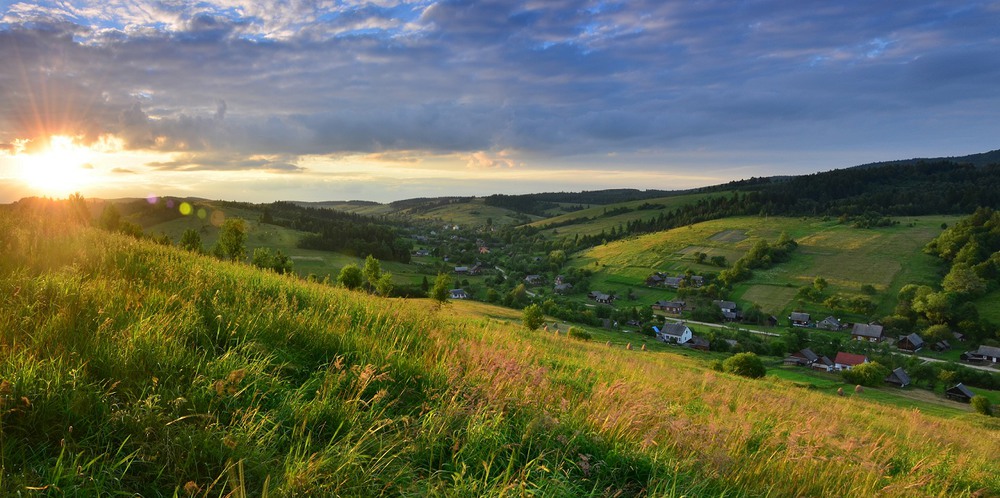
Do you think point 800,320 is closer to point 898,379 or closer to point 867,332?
point 867,332

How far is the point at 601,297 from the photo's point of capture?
→ 114 metres

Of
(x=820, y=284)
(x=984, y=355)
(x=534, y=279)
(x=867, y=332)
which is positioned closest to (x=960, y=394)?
(x=984, y=355)

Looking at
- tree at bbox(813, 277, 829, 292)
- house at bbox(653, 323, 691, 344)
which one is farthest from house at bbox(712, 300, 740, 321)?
house at bbox(653, 323, 691, 344)

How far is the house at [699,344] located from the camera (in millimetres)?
77875

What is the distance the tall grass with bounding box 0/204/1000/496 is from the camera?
3.06 meters

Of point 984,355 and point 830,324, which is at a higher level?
point 830,324

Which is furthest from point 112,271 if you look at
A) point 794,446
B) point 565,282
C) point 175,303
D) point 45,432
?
point 565,282

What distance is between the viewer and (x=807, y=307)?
327 feet

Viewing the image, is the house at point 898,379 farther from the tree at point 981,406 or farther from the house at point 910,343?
the house at point 910,343

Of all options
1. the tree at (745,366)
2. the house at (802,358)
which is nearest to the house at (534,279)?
the house at (802,358)

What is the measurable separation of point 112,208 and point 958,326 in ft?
448

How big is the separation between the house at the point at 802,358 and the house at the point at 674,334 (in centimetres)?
1562

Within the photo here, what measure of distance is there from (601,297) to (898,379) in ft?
200

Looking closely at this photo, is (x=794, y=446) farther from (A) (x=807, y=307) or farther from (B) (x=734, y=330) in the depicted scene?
(A) (x=807, y=307)
